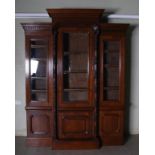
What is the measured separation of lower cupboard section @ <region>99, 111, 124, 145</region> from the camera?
342 cm

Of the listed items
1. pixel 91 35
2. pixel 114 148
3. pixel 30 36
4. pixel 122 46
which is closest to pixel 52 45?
→ pixel 30 36

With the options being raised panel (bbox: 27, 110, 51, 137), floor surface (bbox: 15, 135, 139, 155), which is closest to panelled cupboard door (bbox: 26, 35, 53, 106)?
raised panel (bbox: 27, 110, 51, 137)

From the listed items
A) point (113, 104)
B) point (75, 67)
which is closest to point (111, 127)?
point (113, 104)

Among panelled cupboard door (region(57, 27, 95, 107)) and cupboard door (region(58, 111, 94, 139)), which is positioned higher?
panelled cupboard door (region(57, 27, 95, 107))

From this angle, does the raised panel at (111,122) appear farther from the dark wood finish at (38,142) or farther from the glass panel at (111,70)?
the dark wood finish at (38,142)

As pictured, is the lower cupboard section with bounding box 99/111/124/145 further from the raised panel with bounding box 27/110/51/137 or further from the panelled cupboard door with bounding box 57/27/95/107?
the raised panel with bounding box 27/110/51/137

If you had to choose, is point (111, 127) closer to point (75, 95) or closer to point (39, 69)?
point (75, 95)

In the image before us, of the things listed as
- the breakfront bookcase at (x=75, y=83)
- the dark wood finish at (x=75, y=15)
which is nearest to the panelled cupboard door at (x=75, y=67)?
the breakfront bookcase at (x=75, y=83)

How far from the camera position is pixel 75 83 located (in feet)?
11.3

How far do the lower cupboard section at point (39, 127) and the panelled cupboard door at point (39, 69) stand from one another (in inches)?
6.7

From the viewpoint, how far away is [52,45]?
3301 millimetres

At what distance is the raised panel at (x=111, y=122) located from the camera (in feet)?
11.2

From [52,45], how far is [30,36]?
1.25 ft
